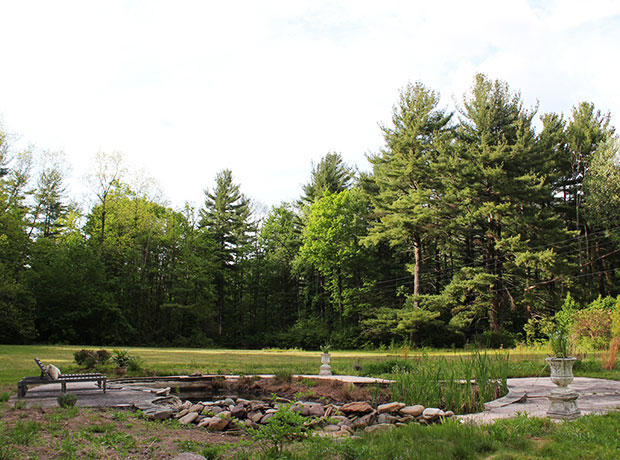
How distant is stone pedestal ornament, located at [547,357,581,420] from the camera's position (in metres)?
5.69

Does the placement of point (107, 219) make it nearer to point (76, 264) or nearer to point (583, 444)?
point (76, 264)

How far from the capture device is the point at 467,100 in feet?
99.5

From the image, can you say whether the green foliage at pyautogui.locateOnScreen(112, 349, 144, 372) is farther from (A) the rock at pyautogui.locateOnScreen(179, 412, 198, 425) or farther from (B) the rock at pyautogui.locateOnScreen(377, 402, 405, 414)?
(B) the rock at pyautogui.locateOnScreen(377, 402, 405, 414)

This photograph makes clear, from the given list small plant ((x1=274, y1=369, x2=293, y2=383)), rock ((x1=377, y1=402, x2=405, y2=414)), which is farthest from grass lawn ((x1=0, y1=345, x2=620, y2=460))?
small plant ((x1=274, y1=369, x2=293, y2=383))

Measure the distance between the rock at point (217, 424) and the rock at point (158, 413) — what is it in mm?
892

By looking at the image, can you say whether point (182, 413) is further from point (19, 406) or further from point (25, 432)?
point (25, 432)

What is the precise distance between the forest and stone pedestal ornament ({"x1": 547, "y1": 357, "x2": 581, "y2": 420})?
18.9m

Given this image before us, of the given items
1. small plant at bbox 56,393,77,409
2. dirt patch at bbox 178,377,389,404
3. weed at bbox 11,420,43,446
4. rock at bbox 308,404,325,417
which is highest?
weed at bbox 11,420,43,446

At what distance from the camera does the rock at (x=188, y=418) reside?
6560mm

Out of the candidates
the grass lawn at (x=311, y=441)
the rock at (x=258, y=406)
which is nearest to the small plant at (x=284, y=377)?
the rock at (x=258, y=406)

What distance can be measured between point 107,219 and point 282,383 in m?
29.7

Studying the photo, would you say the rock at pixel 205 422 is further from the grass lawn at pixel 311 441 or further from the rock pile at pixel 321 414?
the grass lawn at pixel 311 441

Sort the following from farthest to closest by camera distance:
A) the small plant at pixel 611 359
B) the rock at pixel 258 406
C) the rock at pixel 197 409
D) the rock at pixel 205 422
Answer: the small plant at pixel 611 359, the rock at pixel 258 406, the rock at pixel 197 409, the rock at pixel 205 422

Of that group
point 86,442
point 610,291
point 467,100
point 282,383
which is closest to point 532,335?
point 610,291
